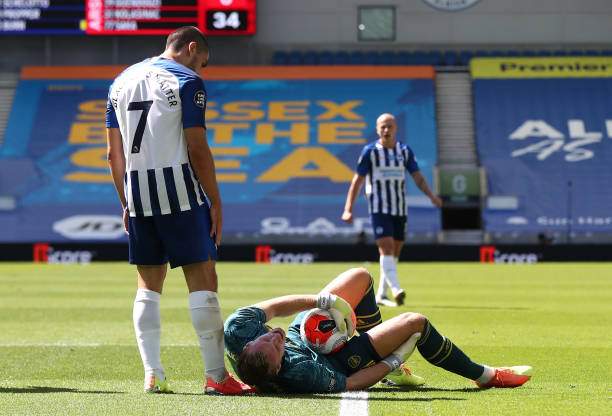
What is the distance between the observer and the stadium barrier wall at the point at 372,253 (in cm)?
2648

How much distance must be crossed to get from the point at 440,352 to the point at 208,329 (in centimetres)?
124

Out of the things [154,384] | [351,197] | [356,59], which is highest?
[356,59]

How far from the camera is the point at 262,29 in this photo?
114ft

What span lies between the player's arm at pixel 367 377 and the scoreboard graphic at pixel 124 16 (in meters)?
27.0

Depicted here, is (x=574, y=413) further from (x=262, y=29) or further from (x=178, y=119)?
(x=262, y=29)

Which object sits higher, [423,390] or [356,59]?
[356,59]

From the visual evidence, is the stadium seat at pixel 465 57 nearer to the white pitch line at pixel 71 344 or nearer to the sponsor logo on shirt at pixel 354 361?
the white pitch line at pixel 71 344

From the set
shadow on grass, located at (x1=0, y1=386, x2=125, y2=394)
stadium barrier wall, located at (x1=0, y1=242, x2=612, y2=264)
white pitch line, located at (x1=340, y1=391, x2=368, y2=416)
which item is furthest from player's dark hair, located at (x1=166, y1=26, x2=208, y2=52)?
stadium barrier wall, located at (x1=0, y1=242, x2=612, y2=264)

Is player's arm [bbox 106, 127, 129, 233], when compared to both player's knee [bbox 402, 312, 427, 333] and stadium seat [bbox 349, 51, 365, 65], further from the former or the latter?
stadium seat [bbox 349, 51, 365, 65]

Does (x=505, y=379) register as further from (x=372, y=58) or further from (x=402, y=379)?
(x=372, y=58)

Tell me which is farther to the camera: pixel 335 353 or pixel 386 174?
pixel 386 174

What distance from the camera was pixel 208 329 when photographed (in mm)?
6496

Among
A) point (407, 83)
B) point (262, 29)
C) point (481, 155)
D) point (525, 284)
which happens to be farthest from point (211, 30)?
point (525, 284)

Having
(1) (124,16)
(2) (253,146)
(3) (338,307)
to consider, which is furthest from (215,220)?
(1) (124,16)
